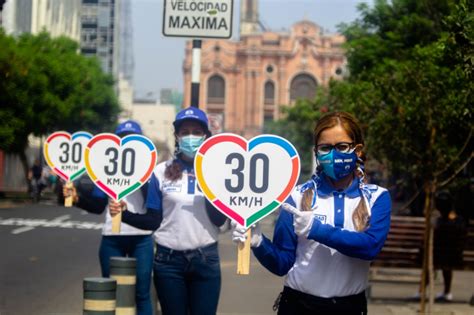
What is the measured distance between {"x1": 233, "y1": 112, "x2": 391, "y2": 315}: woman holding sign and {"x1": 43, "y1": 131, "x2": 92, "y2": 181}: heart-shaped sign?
5846 mm

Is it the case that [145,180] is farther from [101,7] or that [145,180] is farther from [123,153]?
[101,7]

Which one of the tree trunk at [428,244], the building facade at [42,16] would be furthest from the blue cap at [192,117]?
the building facade at [42,16]

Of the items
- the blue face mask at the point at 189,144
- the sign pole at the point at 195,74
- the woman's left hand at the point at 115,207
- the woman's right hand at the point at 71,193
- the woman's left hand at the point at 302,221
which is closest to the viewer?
the woman's left hand at the point at 302,221

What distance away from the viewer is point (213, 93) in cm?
14538

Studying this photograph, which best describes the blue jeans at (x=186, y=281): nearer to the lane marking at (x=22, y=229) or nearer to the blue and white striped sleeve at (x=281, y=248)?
the blue and white striped sleeve at (x=281, y=248)

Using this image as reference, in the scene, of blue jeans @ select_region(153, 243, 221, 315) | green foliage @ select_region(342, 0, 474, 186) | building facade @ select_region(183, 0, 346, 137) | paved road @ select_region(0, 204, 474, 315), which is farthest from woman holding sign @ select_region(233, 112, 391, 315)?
building facade @ select_region(183, 0, 346, 137)

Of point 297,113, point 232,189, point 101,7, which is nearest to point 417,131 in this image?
point 232,189

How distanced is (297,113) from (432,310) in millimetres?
64772

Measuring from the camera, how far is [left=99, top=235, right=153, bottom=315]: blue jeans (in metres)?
8.55

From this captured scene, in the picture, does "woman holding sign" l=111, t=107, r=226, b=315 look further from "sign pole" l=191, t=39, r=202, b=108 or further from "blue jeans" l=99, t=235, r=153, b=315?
"sign pole" l=191, t=39, r=202, b=108

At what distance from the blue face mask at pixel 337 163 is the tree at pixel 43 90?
128 feet

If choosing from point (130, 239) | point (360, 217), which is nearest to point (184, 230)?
point (130, 239)

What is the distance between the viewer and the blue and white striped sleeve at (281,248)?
15.1ft

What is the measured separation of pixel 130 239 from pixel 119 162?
0.67 meters
